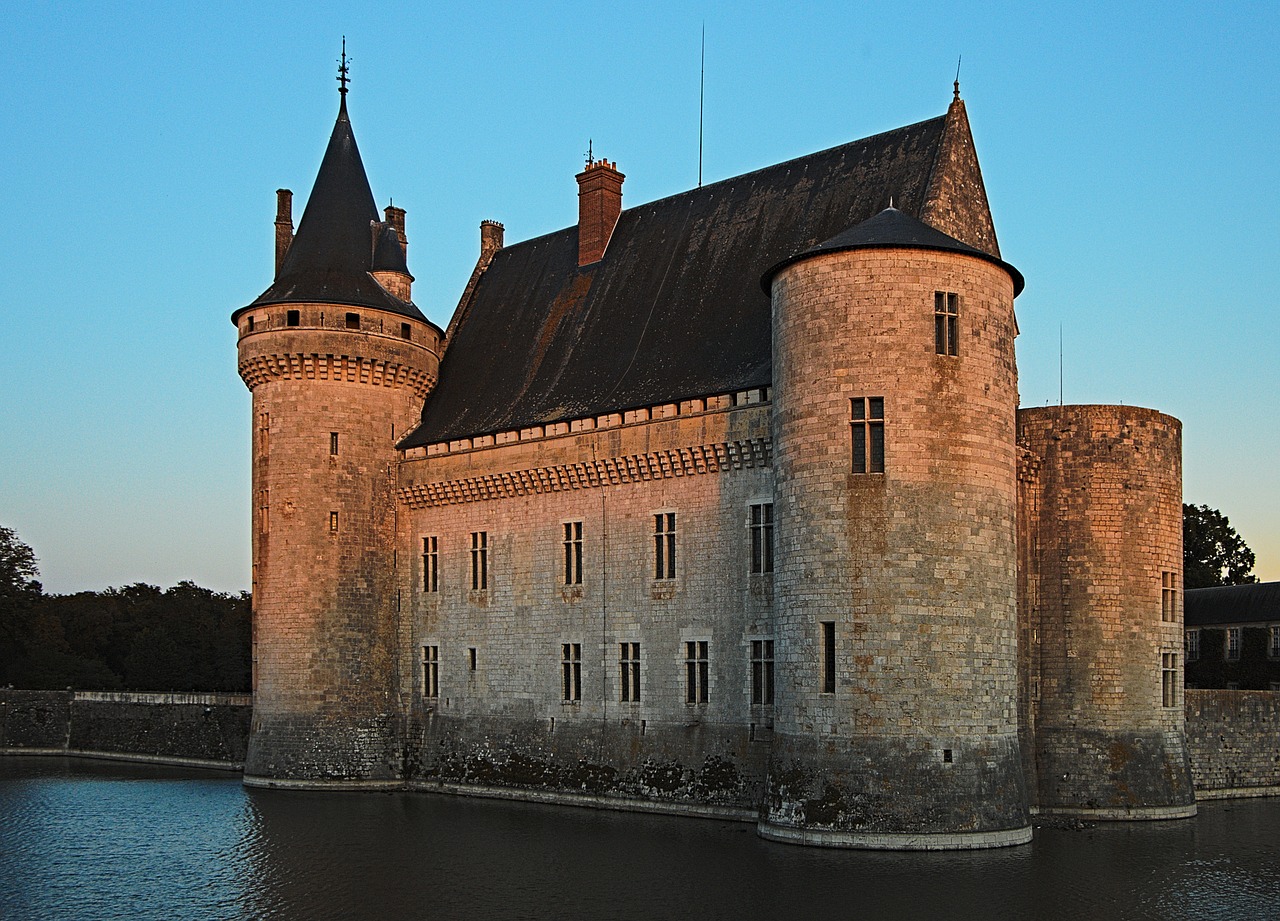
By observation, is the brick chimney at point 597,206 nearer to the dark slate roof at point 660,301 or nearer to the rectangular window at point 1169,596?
the dark slate roof at point 660,301

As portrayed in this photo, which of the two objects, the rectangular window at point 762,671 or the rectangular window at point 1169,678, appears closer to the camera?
the rectangular window at point 762,671

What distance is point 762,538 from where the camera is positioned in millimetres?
25312

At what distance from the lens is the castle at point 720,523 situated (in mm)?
22266

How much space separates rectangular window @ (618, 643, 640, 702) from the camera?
27.5 metres

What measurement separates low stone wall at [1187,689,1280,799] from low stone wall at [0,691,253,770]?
23705mm

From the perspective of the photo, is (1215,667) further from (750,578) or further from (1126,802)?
(750,578)

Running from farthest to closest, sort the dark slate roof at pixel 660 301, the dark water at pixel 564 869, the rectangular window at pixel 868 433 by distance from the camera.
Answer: the dark slate roof at pixel 660 301, the rectangular window at pixel 868 433, the dark water at pixel 564 869

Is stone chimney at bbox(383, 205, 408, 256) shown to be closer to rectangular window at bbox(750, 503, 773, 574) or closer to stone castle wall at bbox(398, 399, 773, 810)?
stone castle wall at bbox(398, 399, 773, 810)

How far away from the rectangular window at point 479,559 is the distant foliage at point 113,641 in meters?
21.0

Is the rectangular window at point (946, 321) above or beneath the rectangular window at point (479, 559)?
above

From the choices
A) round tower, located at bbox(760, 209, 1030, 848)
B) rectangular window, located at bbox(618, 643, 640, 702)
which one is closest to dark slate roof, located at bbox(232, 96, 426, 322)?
rectangular window, located at bbox(618, 643, 640, 702)

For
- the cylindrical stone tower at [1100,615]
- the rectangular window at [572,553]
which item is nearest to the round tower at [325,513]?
the rectangular window at [572,553]

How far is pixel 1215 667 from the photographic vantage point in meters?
43.8

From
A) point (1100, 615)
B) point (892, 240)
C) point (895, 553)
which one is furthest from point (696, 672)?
point (892, 240)
